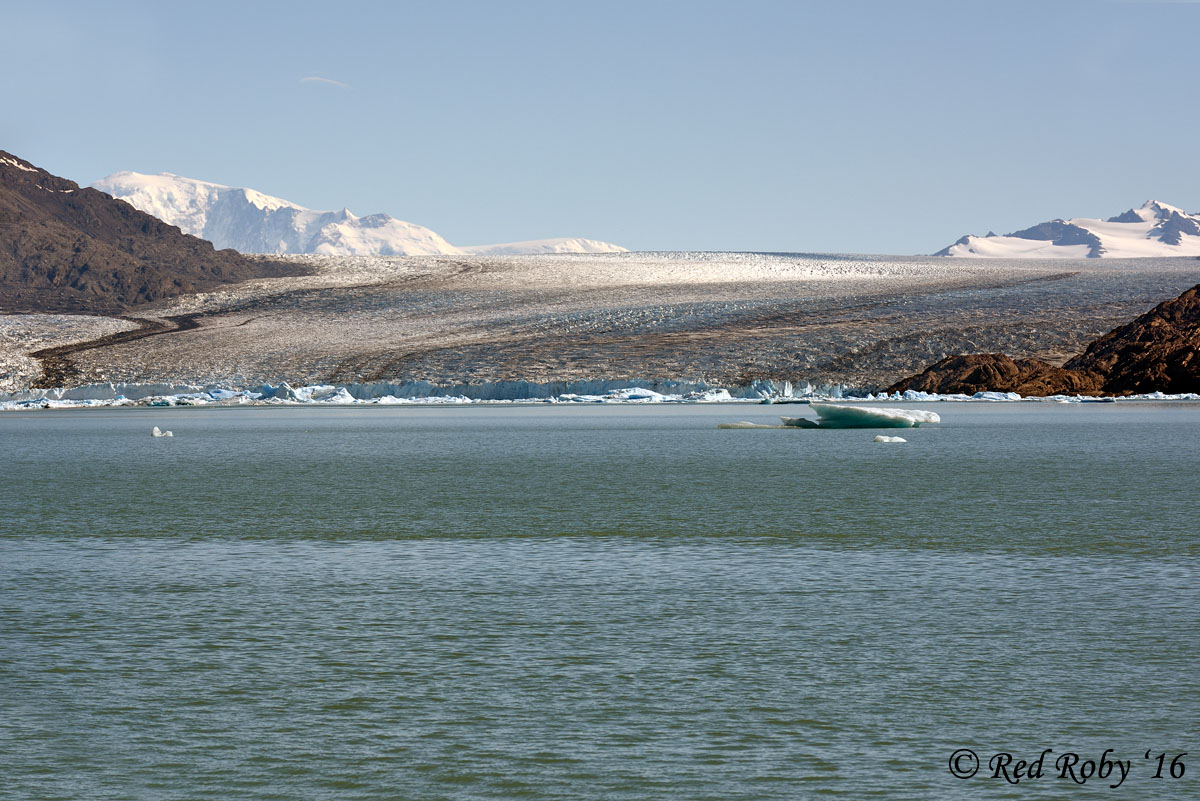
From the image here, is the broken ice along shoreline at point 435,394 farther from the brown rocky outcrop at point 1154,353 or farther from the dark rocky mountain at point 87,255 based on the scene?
the dark rocky mountain at point 87,255

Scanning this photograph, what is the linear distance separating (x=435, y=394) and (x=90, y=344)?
29.8m

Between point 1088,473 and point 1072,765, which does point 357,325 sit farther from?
point 1072,765

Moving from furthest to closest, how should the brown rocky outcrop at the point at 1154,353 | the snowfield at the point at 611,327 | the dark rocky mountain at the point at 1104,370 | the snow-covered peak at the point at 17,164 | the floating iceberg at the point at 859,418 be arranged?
the snow-covered peak at the point at 17,164 < the snowfield at the point at 611,327 < the dark rocky mountain at the point at 1104,370 < the brown rocky outcrop at the point at 1154,353 < the floating iceberg at the point at 859,418

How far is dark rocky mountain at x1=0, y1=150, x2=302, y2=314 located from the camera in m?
102

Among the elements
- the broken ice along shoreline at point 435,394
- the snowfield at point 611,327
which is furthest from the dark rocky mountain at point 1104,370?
the snowfield at point 611,327

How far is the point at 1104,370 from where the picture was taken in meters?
58.1

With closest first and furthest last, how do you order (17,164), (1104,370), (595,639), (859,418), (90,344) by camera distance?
(595,639)
(859,418)
(1104,370)
(90,344)
(17,164)

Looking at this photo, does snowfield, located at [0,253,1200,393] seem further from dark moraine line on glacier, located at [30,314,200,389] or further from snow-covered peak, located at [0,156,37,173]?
snow-covered peak, located at [0,156,37,173]

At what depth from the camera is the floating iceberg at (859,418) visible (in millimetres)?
32375

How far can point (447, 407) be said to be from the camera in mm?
58719

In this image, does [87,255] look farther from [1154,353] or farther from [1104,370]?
[1154,353]

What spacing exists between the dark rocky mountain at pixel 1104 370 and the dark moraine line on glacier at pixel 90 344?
45065 millimetres

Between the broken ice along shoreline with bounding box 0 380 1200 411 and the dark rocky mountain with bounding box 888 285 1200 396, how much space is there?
306cm

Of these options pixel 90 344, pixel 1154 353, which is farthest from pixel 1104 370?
pixel 90 344
